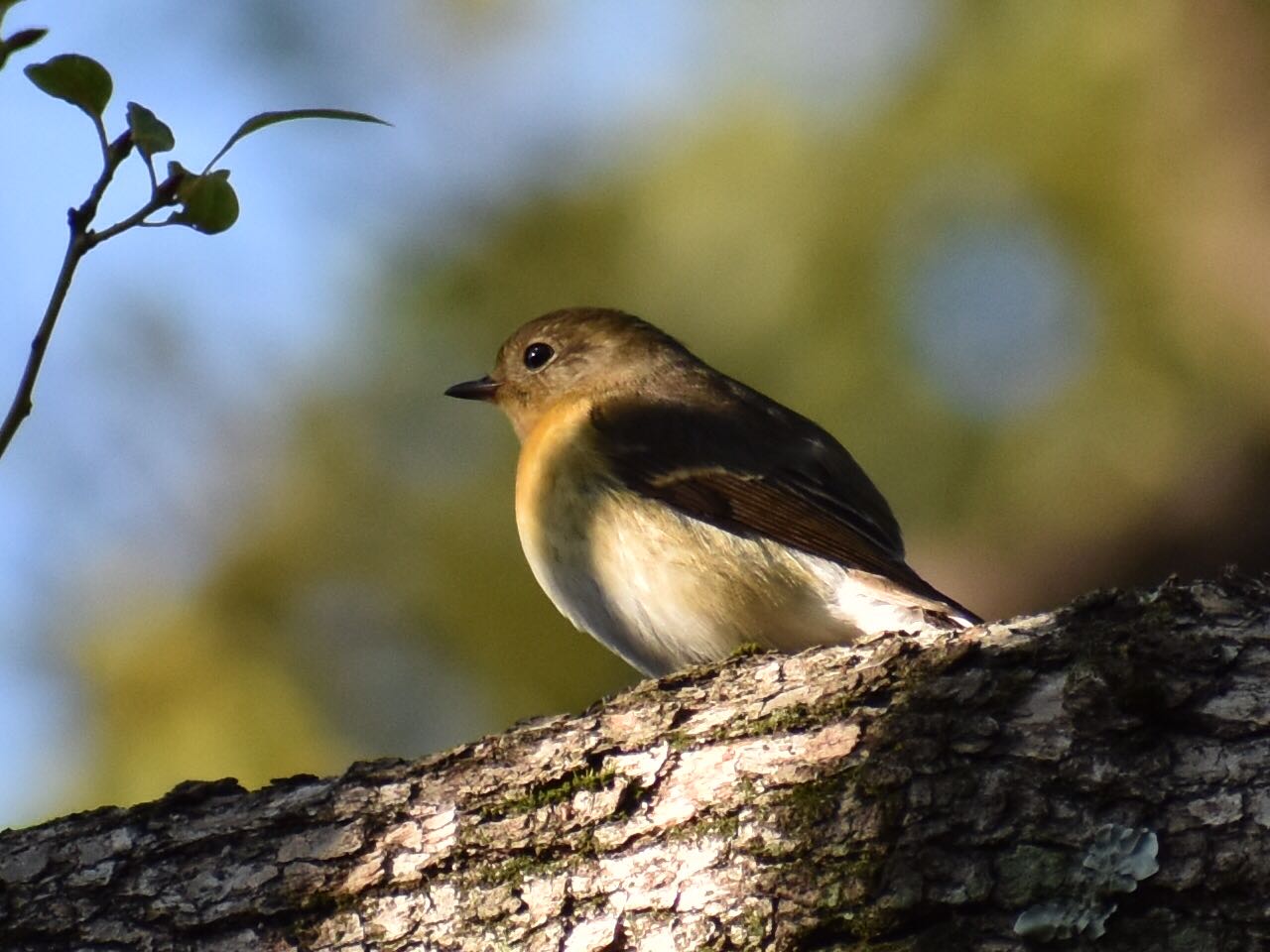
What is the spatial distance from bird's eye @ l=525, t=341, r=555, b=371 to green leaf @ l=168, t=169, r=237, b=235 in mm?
4252

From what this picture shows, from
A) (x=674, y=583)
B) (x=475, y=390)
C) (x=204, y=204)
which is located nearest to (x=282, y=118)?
(x=204, y=204)

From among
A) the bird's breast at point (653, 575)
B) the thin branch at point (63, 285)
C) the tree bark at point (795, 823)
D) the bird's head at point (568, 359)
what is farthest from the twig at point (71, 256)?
the bird's head at point (568, 359)

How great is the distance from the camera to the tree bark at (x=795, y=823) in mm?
2578

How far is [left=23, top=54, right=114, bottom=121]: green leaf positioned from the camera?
2219 mm

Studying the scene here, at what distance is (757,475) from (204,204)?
137 inches

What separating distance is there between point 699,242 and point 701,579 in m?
2.41

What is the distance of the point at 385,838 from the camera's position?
119 inches

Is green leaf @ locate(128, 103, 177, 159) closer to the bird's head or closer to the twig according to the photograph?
the twig

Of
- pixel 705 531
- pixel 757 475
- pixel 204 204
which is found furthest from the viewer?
pixel 757 475

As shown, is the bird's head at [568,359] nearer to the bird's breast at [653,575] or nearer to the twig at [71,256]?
the bird's breast at [653,575]

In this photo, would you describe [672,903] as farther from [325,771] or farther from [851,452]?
[851,452]

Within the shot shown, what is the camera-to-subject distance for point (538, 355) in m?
6.54

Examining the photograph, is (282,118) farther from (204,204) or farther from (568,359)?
(568,359)

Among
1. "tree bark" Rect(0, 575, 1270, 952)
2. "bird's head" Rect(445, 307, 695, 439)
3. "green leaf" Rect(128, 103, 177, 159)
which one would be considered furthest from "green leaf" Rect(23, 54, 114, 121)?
"bird's head" Rect(445, 307, 695, 439)
